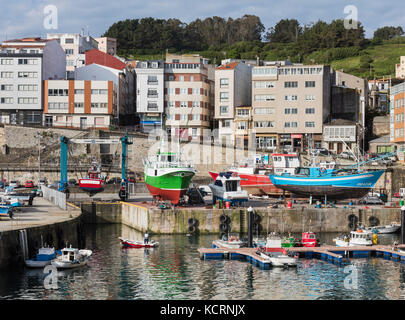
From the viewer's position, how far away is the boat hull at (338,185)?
69.4m

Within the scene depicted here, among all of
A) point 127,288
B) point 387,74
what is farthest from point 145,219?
point 387,74

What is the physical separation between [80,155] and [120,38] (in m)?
107

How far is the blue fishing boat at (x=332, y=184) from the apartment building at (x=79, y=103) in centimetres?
4605

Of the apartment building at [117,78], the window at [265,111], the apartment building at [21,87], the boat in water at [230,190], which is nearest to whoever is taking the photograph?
the boat in water at [230,190]

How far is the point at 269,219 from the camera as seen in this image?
62.1 m

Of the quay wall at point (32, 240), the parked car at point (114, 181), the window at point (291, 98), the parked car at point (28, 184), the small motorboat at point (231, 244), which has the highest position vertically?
the window at point (291, 98)

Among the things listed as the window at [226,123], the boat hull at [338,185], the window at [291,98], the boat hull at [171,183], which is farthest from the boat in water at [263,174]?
the window at [226,123]

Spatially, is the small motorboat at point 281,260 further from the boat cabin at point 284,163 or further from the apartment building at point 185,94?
the apartment building at point 185,94

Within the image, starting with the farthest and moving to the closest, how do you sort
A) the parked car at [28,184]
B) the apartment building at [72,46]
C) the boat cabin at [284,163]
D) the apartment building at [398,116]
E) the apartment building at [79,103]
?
the apartment building at [72,46]
the apartment building at [79,103]
the apartment building at [398,116]
the parked car at [28,184]
the boat cabin at [284,163]

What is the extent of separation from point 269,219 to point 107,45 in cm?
A: 13330

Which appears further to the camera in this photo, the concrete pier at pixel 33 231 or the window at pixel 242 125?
the window at pixel 242 125

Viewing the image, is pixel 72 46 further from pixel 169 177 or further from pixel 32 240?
pixel 32 240

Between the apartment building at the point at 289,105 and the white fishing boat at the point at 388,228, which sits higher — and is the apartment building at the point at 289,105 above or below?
above

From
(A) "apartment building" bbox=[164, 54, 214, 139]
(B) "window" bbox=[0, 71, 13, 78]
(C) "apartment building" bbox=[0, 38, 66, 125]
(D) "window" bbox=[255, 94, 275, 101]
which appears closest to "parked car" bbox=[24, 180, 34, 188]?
(C) "apartment building" bbox=[0, 38, 66, 125]
